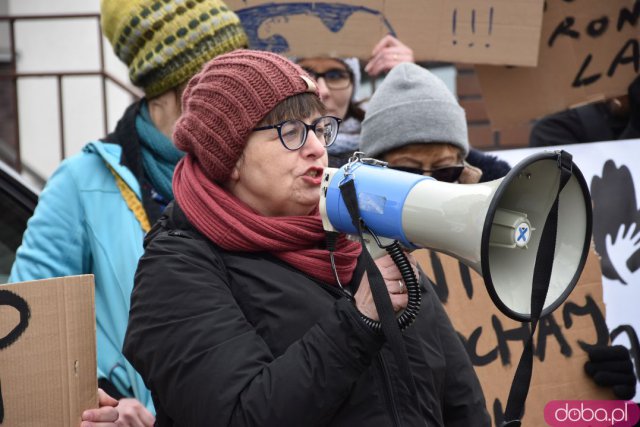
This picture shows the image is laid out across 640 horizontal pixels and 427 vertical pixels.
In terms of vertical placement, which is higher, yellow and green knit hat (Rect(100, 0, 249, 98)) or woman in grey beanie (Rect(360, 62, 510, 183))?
yellow and green knit hat (Rect(100, 0, 249, 98))

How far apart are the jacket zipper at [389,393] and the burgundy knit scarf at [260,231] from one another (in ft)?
0.68

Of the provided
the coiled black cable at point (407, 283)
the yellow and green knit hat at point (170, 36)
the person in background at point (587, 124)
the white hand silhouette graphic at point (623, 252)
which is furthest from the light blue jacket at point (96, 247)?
the person in background at point (587, 124)

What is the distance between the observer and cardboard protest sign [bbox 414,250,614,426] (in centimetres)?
302

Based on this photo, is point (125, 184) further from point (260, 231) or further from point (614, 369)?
point (614, 369)

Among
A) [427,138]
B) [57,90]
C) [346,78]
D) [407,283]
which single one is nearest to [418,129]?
[427,138]

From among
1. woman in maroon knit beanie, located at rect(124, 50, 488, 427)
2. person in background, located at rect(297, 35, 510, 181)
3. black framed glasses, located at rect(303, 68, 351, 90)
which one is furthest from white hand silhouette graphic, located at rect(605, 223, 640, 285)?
woman in maroon knit beanie, located at rect(124, 50, 488, 427)

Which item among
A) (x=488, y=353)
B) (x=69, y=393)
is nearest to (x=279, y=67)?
(x=69, y=393)

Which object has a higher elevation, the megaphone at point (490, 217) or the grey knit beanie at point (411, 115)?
the grey knit beanie at point (411, 115)

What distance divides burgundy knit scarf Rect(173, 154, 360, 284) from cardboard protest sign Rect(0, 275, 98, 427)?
0.34 m

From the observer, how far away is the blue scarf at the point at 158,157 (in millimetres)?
2771

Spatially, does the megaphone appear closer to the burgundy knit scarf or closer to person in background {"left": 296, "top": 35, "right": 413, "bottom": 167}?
the burgundy knit scarf

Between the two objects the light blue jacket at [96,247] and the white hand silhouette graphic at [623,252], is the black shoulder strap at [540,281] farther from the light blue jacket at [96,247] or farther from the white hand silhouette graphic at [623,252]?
the white hand silhouette graphic at [623,252]

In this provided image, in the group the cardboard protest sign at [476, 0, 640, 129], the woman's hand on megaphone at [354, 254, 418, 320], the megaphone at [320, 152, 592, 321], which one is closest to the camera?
the megaphone at [320, 152, 592, 321]

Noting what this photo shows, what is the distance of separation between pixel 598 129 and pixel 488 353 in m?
1.19
